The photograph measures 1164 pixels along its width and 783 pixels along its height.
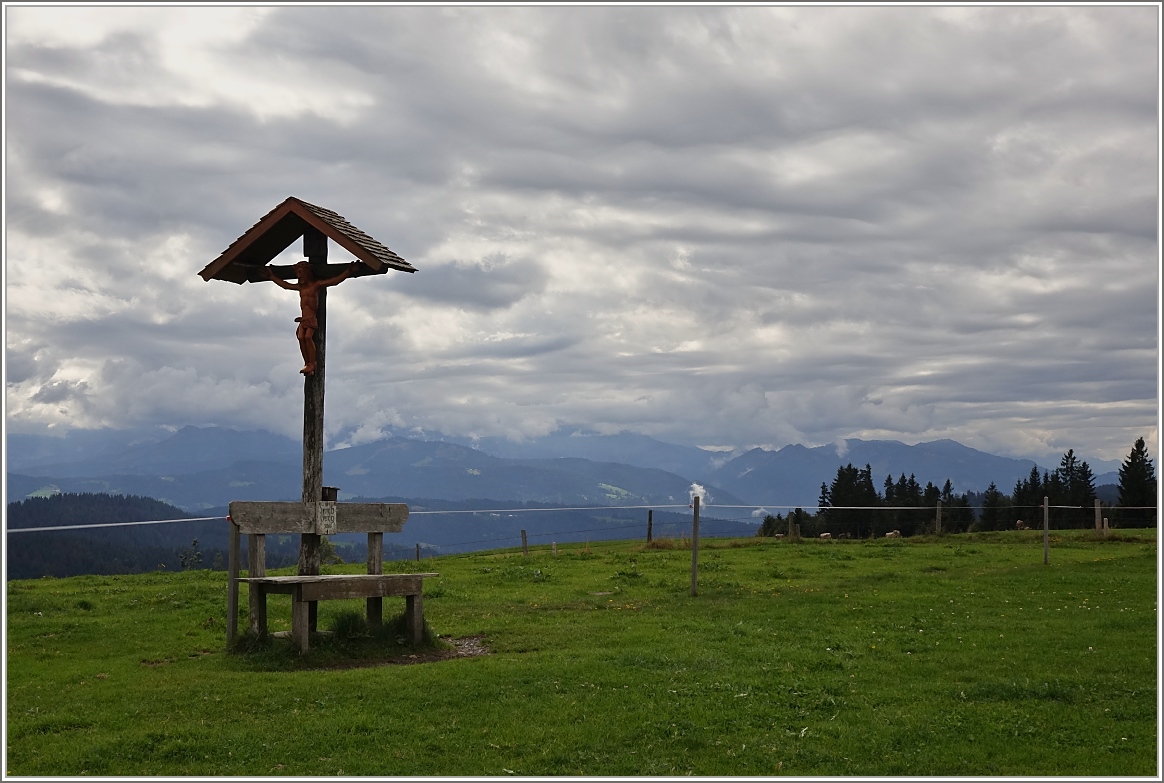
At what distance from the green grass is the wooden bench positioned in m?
0.49

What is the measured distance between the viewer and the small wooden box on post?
599 inches

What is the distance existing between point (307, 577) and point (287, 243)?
18.9 ft

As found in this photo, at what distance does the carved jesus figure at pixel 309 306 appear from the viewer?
1625 cm

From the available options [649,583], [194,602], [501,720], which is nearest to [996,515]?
[649,583]

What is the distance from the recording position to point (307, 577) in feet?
49.7

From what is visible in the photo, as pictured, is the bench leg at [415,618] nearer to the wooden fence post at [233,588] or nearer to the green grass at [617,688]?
the green grass at [617,688]

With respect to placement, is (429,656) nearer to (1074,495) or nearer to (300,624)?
(300,624)

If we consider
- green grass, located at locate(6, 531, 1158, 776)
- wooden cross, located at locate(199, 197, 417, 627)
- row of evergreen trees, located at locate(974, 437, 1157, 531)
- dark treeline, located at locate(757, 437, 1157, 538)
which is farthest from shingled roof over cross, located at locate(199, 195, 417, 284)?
row of evergreen trees, located at locate(974, 437, 1157, 531)

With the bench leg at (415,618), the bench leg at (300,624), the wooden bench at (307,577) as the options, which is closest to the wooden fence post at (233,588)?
the wooden bench at (307,577)

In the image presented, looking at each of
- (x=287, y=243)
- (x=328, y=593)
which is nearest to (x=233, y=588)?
(x=328, y=593)

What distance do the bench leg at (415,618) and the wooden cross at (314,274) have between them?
132cm

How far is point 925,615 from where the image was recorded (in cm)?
1898

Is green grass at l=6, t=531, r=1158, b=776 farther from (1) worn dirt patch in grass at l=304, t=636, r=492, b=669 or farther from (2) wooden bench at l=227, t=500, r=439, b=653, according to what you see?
(2) wooden bench at l=227, t=500, r=439, b=653

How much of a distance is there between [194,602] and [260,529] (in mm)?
7381
